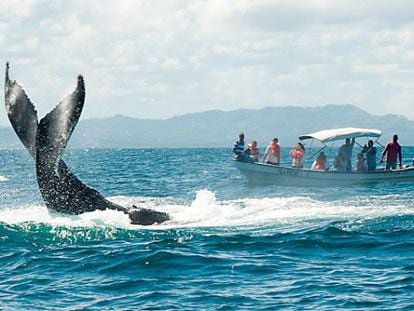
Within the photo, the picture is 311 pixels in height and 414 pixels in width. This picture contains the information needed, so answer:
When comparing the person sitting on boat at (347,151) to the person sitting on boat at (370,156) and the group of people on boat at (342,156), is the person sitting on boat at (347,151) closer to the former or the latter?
the group of people on boat at (342,156)

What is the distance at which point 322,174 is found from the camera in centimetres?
2792

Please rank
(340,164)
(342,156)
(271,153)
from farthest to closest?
(271,153), (342,156), (340,164)

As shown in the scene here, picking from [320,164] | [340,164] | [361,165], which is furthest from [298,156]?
[361,165]

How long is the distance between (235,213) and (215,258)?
204 inches

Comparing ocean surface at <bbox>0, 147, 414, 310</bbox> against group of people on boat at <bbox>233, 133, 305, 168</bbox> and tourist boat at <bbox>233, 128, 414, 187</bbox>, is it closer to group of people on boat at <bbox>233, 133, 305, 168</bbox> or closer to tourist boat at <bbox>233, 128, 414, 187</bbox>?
tourist boat at <bbox>233, 128, 414, 187</bbox>

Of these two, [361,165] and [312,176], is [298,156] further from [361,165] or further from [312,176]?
[361,165]

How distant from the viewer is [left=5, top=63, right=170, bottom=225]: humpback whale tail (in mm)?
12898

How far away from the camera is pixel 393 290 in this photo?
9.88m

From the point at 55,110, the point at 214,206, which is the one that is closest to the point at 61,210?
the point at 55,110

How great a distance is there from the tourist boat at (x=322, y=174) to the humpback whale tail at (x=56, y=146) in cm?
1326

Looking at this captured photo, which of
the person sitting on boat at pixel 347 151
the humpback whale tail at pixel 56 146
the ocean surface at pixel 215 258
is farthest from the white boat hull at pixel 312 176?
the humpback whale tail at pixel 56 146

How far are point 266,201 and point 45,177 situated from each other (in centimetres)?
676

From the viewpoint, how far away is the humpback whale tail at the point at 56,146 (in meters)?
12.9

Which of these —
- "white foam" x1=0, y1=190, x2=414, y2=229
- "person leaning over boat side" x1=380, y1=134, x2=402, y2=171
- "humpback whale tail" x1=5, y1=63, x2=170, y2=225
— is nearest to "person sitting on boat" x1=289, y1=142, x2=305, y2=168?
"person leaning over boat side" x1=380, y1=134, x2=402, y2=171
